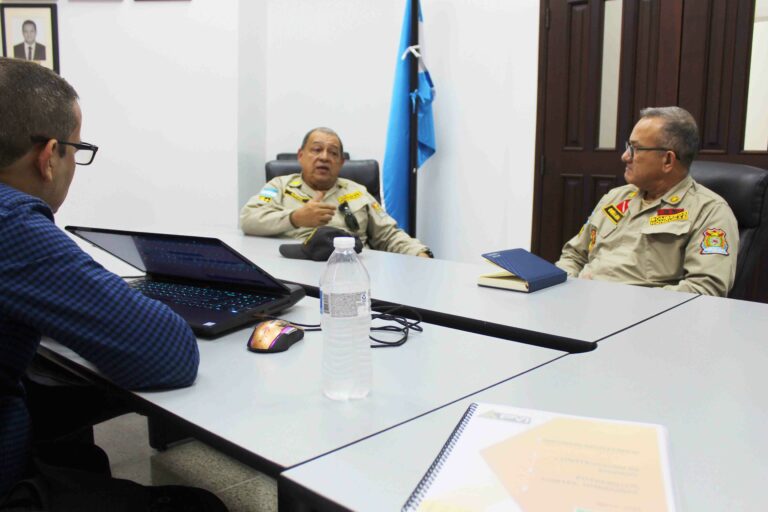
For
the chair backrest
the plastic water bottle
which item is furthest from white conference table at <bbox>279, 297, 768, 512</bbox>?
the chair backrest

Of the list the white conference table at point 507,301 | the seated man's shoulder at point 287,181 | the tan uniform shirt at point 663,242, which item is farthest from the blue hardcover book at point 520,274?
the seated man's shoulder at point 287,181

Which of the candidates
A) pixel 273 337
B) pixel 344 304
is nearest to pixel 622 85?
pixel 273 337

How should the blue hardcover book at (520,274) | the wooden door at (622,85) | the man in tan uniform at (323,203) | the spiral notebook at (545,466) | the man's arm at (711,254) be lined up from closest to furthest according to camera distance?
the spiral notebook at (545,466)
the blue hardcover book at (520,274)
the man's arm at (711,254)
the man in tan uniform at (323,203)
the wooden door at (622,85)

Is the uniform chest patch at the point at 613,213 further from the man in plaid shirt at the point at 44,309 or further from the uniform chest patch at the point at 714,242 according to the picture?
the man in plaid shirt at the point at 44,309

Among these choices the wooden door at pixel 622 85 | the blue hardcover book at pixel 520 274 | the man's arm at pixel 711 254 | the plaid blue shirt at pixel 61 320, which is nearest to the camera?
the plaid blue shirt at pixel 61 320

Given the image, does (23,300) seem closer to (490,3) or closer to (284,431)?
(284,431)

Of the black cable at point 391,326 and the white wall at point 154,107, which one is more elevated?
the white wall at point 154,107

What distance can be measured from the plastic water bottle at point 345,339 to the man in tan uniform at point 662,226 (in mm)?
1353

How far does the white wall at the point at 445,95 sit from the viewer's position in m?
3.85

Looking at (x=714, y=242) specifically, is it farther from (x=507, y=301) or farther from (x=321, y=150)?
(x=321, y=150)

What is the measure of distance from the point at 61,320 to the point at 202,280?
620mm

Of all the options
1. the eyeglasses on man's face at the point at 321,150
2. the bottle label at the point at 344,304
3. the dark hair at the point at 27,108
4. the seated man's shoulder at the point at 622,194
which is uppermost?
the dark hair at the point at 27,108

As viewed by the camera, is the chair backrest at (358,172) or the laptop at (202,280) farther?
the chair backrest at (358,172)

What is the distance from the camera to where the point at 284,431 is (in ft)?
2.79
